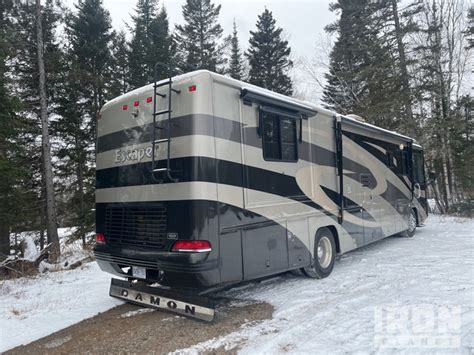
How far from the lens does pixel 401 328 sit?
356 cm

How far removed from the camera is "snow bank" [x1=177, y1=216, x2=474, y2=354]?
3338mm

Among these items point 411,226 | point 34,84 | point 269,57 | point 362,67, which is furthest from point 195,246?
point 269,57

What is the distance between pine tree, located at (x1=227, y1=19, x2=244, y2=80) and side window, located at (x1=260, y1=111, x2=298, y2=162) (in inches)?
761

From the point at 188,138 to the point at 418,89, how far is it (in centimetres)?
1546

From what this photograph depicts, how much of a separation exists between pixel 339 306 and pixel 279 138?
2381 millimetres

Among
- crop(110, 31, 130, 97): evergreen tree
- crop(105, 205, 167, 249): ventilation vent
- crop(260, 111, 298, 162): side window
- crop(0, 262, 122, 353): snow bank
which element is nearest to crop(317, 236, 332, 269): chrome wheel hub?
crop(260, 111, 298, 162): side window

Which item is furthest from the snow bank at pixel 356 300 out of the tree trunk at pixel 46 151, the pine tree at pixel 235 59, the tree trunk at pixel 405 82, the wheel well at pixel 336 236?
the pine tree at pixel 235 59

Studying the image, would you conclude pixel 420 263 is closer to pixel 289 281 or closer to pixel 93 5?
pixel 289 281

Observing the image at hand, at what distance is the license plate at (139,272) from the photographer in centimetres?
427

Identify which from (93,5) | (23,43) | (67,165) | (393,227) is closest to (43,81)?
(23,43)

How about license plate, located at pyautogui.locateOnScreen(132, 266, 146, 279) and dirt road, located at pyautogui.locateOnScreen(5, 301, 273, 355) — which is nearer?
dirt road, located at pyautogui.locateOnScreen(5, 301, 273, 355)

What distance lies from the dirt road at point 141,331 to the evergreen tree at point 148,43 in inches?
520

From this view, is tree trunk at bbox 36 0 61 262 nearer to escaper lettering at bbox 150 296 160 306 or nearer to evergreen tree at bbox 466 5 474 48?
escaper lettering at bbox 150 296 160 306

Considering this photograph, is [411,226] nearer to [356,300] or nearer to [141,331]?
[356,300]
